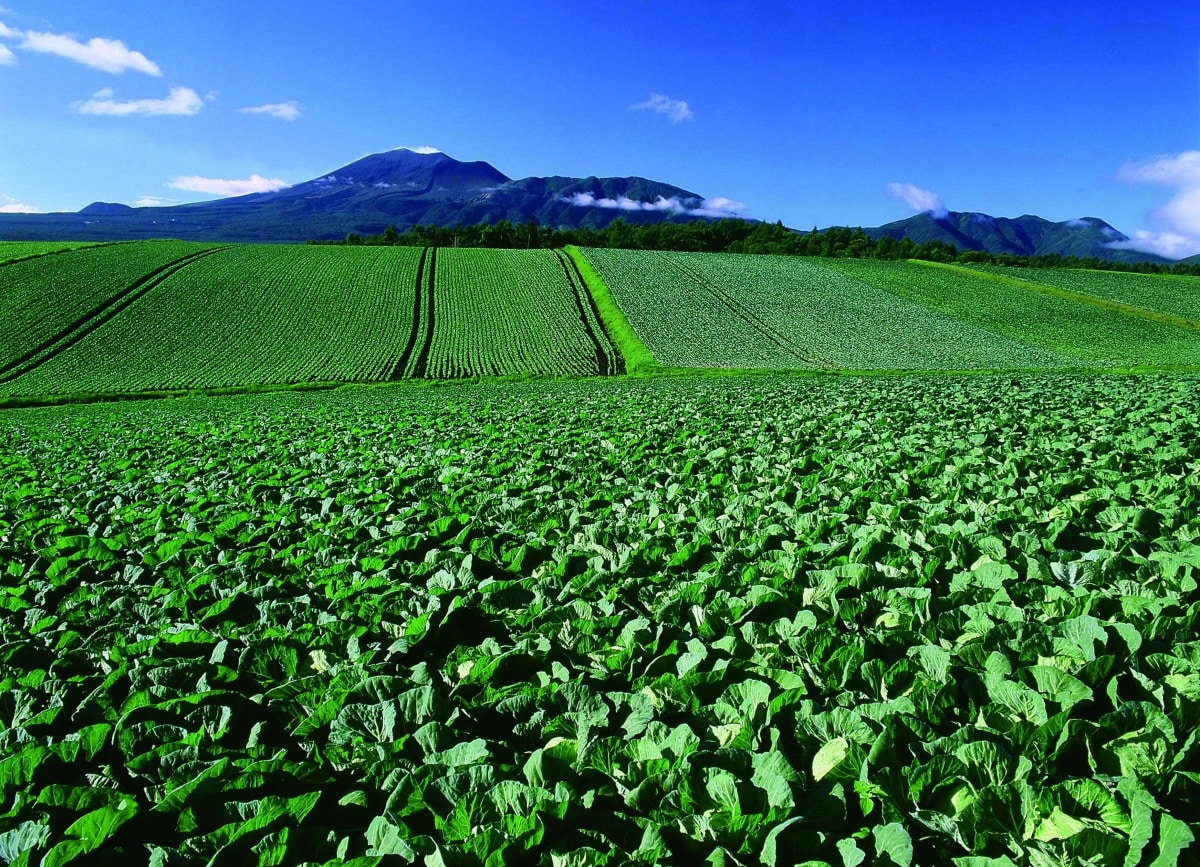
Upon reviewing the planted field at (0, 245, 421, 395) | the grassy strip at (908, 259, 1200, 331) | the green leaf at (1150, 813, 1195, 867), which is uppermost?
the grassy strip at (908, 259, 1200, 331)

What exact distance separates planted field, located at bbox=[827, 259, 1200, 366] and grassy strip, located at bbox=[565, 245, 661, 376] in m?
29.3

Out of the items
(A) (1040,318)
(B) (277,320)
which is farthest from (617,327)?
(A) (1040,318)

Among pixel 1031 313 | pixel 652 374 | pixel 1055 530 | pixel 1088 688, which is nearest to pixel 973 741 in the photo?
pixel 1088 688

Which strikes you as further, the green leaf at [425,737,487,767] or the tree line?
the tree line

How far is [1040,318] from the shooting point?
211 ft

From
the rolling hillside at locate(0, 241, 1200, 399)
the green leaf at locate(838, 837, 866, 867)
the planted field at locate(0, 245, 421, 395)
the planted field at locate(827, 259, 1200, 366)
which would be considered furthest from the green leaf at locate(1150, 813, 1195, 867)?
the planted field at locate(827, 259, 1200, 366)

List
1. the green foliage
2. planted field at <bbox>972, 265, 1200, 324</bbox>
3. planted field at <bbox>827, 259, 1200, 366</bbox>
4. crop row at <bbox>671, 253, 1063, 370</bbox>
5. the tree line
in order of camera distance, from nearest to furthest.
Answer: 1. the green foliage
2. crop row at <bbox>671, 253, 1063, 370</bbox>
3. planted field at <bbox>827, 259, 1200, 366</bbox>
4. planted field at <bbox>972, 265, 1200, 324</bbox>
5. the tree line

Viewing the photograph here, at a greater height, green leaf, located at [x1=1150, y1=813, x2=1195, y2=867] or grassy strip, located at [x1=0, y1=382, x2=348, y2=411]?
green leaf, located at [x1=1150, y1=813, x2=1195, y2=867]

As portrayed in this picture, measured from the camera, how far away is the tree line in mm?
107562

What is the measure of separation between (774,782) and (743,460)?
25.8 feet

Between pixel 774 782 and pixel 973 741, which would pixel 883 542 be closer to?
pixel 973 741

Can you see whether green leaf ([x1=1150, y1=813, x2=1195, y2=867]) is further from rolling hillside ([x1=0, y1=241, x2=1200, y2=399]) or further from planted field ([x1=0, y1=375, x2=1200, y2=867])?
rolling hillside ([x1=0, y1=241, x2=1200, y2=399])

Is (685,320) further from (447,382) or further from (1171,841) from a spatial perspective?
(1171,841)

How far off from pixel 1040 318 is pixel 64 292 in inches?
3414
